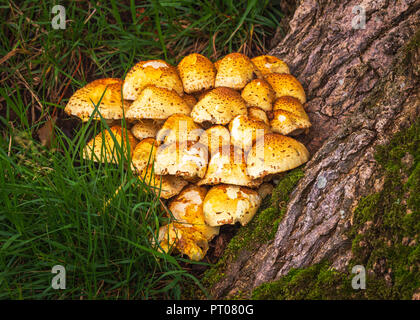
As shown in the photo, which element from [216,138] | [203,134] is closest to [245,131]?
[216,138]

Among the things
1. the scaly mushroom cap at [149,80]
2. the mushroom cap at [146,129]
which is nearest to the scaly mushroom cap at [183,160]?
the mushroom cap at [146,129]

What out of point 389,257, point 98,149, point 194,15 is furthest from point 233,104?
point 194,15

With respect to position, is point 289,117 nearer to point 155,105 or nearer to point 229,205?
point 229,205

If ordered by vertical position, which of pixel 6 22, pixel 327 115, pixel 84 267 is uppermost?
pixel 6 22

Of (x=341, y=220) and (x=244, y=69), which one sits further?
(x=244, y=69)

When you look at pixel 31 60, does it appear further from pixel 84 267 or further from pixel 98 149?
pixel 84 267

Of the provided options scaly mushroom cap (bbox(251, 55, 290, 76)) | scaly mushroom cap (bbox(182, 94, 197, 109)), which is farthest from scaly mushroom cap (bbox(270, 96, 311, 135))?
scaly mushroom cap (bbox(182, 94, 197, 109))

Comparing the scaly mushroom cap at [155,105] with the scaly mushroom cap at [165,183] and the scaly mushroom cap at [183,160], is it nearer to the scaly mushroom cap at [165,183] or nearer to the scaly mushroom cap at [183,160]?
the scaly mushroom cap at [183,160]

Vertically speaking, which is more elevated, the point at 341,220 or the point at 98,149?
the point at 98,149
